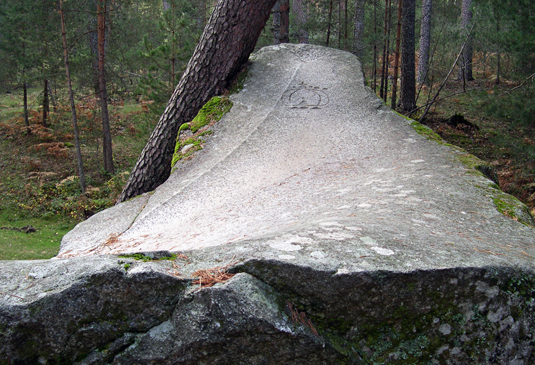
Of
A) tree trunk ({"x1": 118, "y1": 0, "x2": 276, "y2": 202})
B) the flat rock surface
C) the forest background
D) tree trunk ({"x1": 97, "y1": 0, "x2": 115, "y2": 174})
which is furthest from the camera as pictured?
tree trunk ({"x1": 97, "y1": 0, "x2": 115, "y2": 174})

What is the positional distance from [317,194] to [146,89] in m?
7.14

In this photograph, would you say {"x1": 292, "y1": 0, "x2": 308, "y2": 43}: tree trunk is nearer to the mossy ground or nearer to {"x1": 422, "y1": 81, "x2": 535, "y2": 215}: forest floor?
{"x1": 422, "y1": 81, "x2": 535, "y2": 215}: forest floor

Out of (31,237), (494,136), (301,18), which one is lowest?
(31,237)

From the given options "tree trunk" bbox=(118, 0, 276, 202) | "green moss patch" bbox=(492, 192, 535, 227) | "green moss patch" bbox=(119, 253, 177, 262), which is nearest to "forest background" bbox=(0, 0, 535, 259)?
"tree trunk" bbox=(118, 0, 276, 202)

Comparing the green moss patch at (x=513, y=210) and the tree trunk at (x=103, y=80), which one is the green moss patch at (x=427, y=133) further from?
the tree trunk at (x=103, y=80)

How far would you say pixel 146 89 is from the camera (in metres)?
9.77

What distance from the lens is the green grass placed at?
27.3 ft

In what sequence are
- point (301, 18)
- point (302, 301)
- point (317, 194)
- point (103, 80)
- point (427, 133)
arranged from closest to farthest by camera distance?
point (302, 301) < point (317, 194) < point (427, 133) < point (103, 80) < point (301, 18)

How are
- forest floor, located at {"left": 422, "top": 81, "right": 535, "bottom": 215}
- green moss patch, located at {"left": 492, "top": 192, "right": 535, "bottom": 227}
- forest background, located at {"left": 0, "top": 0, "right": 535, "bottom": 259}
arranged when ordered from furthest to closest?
forest background, located at {"left": 0, "top": 0, "right": 535, "bottom": 259}
forest floor, located at {"left": 422, "top": 81, "right": 535, "bottom": 215}
green moss patch, located at {"left": 492, "top": 192, "right": 535, "bottom": 227}

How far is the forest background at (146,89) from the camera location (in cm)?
780

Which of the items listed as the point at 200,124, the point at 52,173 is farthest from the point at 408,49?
the point at 52,173

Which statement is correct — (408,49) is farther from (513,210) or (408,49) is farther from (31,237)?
(31,237)

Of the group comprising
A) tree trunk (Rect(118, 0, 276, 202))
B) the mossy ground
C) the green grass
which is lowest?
the green grass

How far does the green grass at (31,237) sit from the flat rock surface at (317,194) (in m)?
4.32
